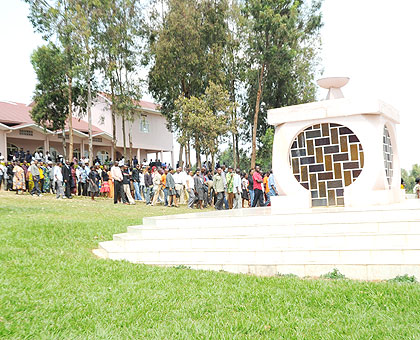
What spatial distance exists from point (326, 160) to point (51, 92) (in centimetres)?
2396

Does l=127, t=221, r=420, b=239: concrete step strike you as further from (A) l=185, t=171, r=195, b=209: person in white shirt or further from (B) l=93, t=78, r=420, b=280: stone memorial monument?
(A) l=185, t=171, r=195, b=209: person in white shirt

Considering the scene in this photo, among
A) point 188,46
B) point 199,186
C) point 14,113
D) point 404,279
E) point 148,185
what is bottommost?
point 404,279

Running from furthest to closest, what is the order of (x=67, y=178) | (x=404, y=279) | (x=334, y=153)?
1. (x=67, y=178)
2. (x=334, y=153)
3. (x=404, y=279)

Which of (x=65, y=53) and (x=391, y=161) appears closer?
(x=391, y=161)

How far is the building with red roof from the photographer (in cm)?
3103

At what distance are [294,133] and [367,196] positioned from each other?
2.12 m

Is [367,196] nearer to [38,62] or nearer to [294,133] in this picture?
[294,133]

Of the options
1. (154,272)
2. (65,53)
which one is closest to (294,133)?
(154,272)

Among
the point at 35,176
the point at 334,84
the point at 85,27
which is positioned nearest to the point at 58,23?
the point at 85,27

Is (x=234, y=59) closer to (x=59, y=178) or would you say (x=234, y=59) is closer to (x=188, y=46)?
(x=188, y=46)

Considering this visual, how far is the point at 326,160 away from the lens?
10430 millimetres

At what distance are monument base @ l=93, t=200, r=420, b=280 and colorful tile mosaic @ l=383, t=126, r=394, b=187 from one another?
9.02 feet

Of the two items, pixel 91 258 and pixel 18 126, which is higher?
pixel 18 126

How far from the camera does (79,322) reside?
185 inches
